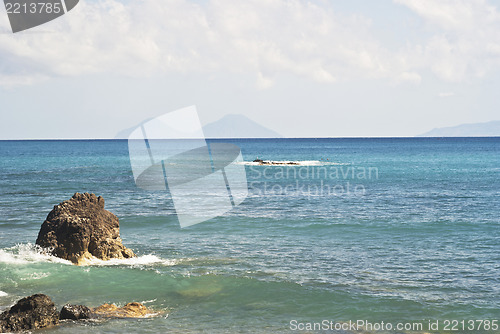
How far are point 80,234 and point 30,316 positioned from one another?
6474mm

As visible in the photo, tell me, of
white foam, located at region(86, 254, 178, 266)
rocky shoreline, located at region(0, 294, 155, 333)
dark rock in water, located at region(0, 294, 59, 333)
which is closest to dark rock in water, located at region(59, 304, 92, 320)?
rocky shoreline, located at region(0, 294, 155, 333)

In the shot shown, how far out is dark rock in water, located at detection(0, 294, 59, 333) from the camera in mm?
12211

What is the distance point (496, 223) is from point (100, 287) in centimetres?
2164

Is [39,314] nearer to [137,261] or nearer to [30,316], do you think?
[30,316]

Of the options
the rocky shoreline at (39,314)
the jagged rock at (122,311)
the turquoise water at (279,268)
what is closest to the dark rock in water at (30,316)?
the rocky shoreline at (39,314)

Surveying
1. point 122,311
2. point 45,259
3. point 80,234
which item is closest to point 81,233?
point 80,234

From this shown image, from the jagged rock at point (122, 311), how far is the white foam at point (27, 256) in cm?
535

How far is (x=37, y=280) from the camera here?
55.4 ft

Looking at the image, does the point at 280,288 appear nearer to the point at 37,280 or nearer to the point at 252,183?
the point at 37,280

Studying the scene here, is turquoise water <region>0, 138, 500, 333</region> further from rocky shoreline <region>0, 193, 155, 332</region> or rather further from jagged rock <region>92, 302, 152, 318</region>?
rocky shoreline <region>0, 193, 155, 332</region>

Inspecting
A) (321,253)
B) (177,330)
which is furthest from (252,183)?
(177,330)

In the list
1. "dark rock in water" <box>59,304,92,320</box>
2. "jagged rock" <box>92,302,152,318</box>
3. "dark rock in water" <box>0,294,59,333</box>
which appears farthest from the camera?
"jagged rock" <box>92,302,152,318</box>

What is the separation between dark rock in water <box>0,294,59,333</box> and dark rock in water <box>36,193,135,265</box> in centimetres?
611

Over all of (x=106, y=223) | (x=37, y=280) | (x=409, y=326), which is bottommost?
(x=409, y=326)
